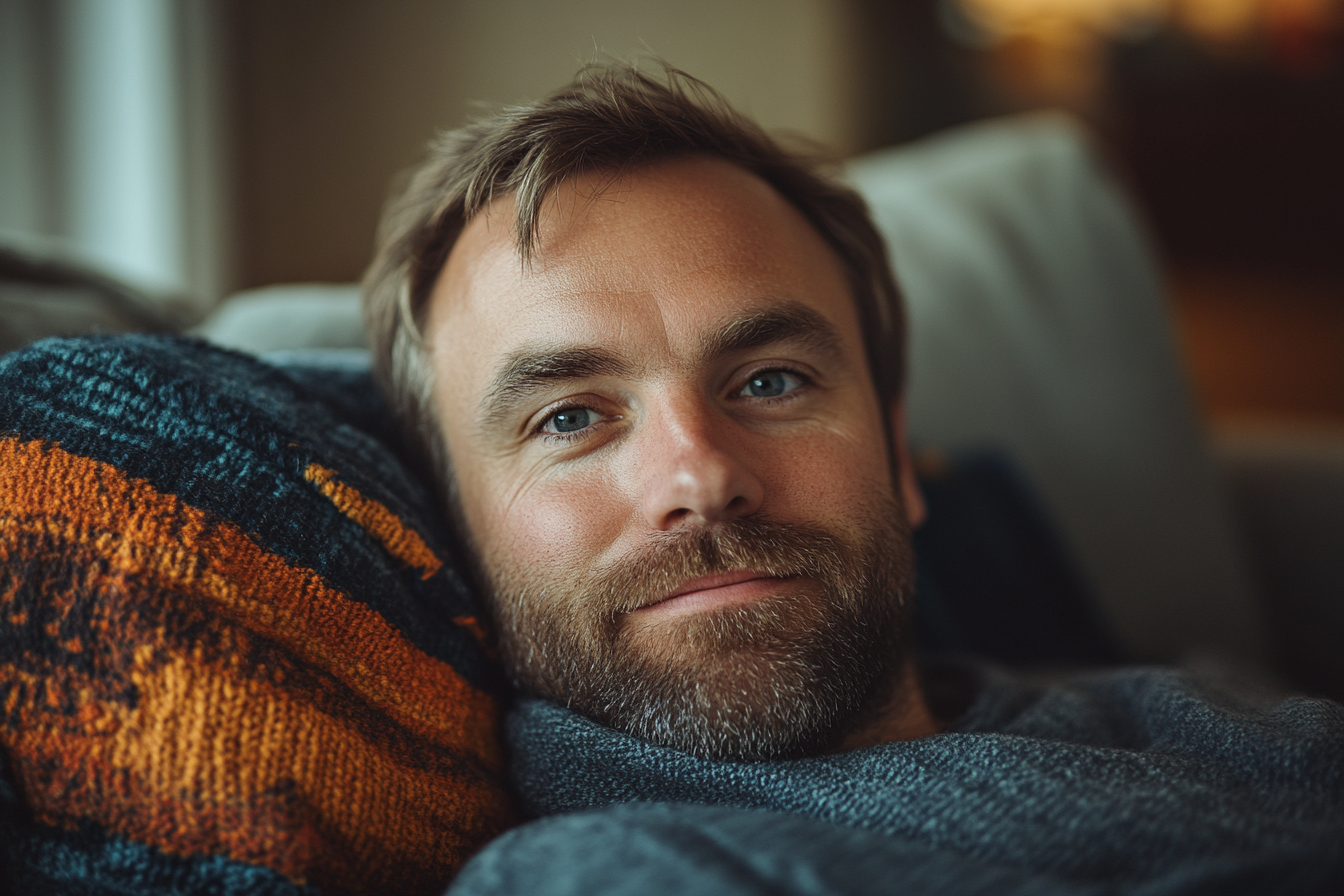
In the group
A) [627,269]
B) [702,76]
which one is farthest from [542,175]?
[702,76]

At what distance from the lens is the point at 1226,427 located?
1.81 metres

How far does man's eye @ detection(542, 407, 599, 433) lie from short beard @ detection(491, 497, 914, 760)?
0.41ft

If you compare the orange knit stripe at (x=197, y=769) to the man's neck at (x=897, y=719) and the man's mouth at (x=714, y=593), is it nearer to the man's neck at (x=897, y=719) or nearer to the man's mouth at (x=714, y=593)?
the man's mouth at (x=714, y=593)

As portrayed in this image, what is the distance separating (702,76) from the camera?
3.05 metres

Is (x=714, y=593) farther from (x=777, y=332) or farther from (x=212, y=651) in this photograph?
(x=212, y=651)

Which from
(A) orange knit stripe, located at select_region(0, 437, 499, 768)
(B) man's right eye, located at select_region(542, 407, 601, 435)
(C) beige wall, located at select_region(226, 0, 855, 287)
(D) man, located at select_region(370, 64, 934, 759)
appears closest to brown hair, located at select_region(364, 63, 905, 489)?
(D) man, located at select_region(370, 64, 934, 759)

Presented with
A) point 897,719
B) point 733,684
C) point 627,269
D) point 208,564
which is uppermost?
point 627,269

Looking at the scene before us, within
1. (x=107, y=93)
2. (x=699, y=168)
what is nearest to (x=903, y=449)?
(x=699, y=168)

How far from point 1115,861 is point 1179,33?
4310 mm

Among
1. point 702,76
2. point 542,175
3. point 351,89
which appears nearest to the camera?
point 542,175

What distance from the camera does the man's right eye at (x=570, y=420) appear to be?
0.82m

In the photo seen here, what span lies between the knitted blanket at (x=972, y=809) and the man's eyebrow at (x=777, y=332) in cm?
32

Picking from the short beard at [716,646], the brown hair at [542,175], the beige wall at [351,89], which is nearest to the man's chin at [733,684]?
the short beard at [716,646]

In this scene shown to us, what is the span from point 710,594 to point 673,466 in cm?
10
